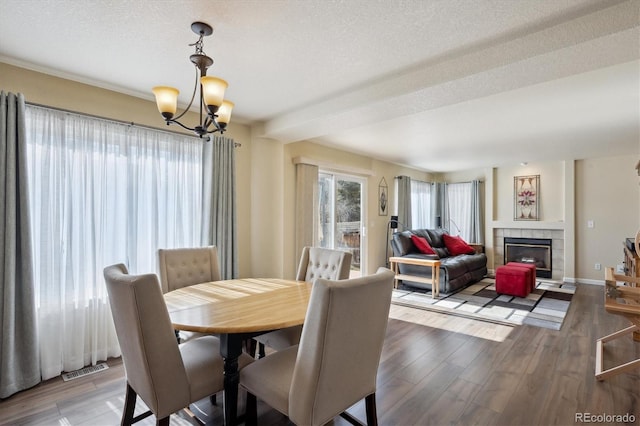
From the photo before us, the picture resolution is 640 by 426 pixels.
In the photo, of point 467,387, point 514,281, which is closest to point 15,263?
point 467,387

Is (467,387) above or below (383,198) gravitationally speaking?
below

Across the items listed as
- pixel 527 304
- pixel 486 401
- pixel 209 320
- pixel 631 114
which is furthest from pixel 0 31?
pixel 527 304

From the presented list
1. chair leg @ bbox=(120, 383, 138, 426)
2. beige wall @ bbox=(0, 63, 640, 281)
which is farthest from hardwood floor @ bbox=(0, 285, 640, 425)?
beige wall @ bbox=(0, 63, 640, 281)

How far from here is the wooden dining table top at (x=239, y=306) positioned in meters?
1.61

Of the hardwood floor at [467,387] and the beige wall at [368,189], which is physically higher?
the beige wall at [368,189]

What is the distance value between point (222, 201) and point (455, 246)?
4901 millimetres

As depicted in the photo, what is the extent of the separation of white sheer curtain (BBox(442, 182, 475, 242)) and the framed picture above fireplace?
93cm

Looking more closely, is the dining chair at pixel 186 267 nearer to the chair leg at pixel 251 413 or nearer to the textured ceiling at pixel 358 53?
the chair leg at pixel 251 413

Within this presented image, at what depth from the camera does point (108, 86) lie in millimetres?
2816

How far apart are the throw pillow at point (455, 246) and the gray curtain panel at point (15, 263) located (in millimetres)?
6330

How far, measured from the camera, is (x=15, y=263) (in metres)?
2.35

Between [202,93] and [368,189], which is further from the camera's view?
[368,189]
